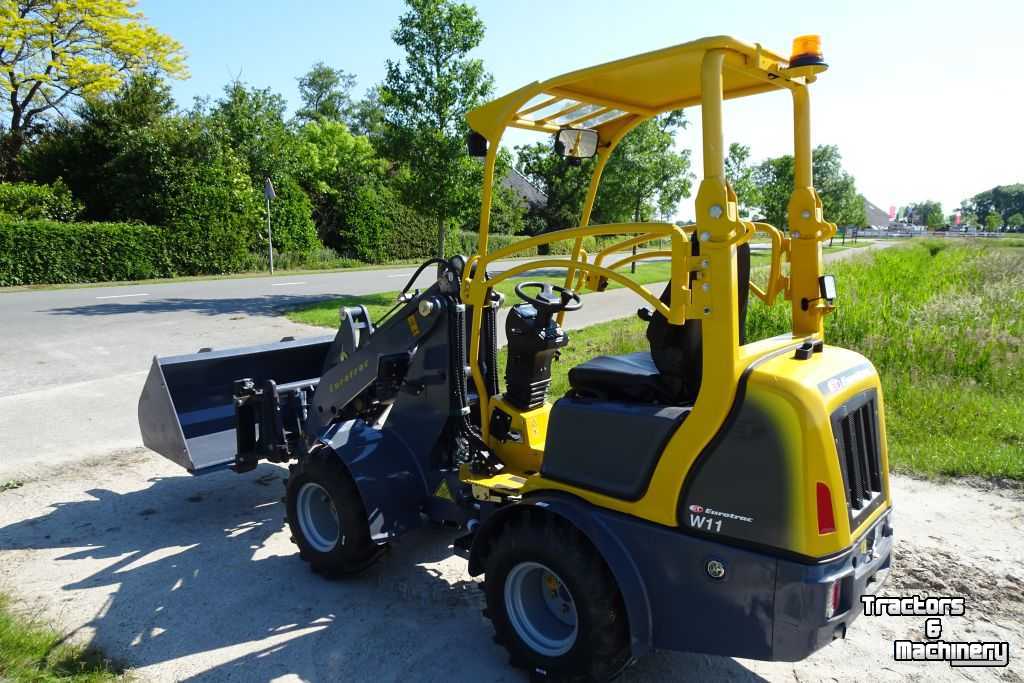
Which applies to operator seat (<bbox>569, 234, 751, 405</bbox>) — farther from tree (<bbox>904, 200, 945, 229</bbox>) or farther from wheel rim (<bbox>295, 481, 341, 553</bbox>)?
tree (<bbox>904, 200, 945, 229</bbox>)

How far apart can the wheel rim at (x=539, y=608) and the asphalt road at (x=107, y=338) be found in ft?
15.0

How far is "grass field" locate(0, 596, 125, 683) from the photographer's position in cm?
307

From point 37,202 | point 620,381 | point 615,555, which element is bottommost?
point 615,555

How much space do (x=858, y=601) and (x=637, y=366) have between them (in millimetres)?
1225

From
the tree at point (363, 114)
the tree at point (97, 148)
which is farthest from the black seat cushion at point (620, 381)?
the tree at point (363, 114)

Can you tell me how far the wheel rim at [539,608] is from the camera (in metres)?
3.11

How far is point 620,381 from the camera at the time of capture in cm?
303

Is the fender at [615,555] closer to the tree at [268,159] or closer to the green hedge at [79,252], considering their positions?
the green hedge at [79,252]

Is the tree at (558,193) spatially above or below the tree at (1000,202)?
below

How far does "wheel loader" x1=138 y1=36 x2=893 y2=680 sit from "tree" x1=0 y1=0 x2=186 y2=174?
26548 mm

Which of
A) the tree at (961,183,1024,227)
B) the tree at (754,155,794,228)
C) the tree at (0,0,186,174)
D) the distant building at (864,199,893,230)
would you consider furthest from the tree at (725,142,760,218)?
the tree at (961,183,1024,227)

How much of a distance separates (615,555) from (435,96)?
12.6 metres

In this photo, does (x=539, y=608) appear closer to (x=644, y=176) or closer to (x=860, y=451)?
(x=860, y=451)

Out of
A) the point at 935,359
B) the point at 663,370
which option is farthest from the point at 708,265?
the point at 935,359
